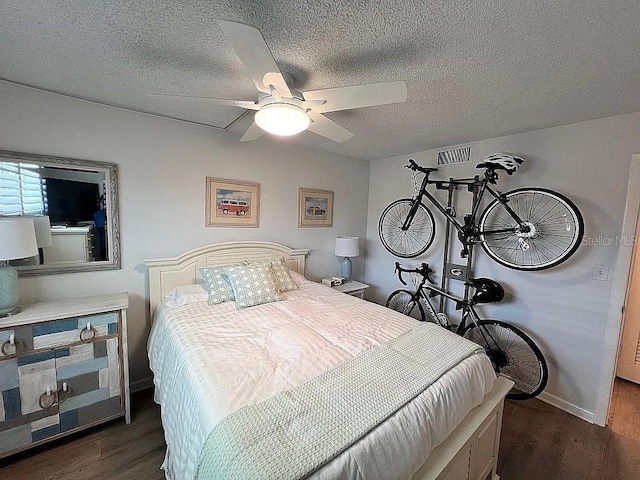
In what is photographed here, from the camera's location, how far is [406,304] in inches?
142

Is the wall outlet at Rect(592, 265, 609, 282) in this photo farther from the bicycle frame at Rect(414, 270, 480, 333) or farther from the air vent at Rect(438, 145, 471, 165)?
the air vent at Rect(438, 145, 471, 165)

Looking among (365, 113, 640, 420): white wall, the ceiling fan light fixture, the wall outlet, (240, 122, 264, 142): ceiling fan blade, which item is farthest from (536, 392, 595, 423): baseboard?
(240, 122, 264, 142): ceiling fan blade

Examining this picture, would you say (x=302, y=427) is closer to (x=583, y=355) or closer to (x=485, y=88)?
(x=485, y=88)

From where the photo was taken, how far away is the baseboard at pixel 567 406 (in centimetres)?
233

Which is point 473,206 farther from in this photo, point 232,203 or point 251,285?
point 232,203

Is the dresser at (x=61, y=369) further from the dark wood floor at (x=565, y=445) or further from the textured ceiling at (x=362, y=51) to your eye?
the dark wood floor at (x=565, y=445)

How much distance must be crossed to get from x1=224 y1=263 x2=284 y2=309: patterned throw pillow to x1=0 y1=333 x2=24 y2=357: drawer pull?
134 centimetres

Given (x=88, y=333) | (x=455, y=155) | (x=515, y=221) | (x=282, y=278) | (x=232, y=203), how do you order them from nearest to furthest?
(x=88, y=333) → (x=515, y=221) → (x=282, y=278) → (x=232, y=203) → (x=455, y=155)

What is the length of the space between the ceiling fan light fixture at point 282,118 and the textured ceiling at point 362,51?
11.3 inches

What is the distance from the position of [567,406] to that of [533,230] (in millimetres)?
1625

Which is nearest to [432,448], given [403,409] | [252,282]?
[403,409]

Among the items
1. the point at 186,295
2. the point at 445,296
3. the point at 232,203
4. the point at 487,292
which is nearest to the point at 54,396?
the point at 186,295

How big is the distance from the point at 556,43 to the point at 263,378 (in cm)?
219

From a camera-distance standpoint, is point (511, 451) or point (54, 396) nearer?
point (54, 396)
